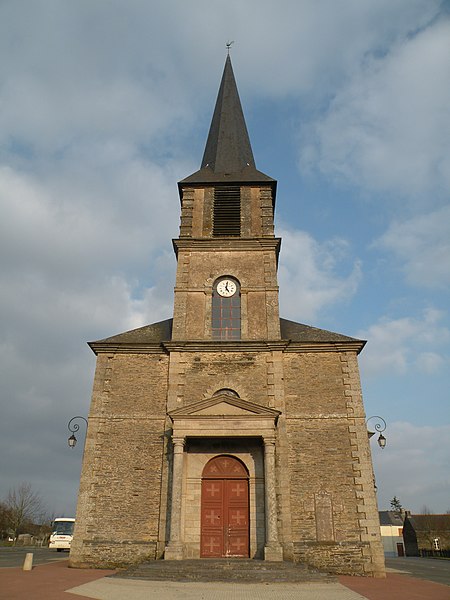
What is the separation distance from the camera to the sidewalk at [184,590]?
894 centimetres

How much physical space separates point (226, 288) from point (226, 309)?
34.3 inches

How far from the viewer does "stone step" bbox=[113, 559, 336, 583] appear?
11.3 metres

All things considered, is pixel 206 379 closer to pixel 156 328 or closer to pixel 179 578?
pixel 156 328

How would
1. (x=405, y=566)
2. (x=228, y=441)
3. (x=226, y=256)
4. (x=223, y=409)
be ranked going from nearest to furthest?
(x=223, y=409), (x=228, y=441), (x=226, y=256), (x=405, y=566)

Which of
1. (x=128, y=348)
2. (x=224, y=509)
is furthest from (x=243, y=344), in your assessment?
(x=224, y=509)

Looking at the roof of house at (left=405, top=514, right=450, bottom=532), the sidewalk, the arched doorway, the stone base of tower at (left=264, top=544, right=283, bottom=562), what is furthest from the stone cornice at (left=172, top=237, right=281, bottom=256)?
the roof of house at (left=405, top=514, right=450, bottom=532)

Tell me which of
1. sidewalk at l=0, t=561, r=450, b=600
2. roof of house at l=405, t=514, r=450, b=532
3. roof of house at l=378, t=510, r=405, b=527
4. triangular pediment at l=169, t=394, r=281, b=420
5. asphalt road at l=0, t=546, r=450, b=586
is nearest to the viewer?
sidewalk at l=0, t=561, r=450, b=600

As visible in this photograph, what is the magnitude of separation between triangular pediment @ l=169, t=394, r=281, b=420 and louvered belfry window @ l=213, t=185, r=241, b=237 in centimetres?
720

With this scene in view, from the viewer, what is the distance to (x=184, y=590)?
9.83m

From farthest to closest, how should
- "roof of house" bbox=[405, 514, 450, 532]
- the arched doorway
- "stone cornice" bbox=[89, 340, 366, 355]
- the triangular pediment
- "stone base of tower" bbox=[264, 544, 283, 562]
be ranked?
"roof of house" bbox=[405, 514, 450, 532] < "stone cornice" bbox=[89, 340, 366, 355] < the triangular pediment < the arched doorway < "stone base of tower" bbox=[264, 544, 283, 562]

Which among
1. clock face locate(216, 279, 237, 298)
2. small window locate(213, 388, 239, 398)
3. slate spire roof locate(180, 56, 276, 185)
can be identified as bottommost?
small window locate(213, 388, 239, 398)

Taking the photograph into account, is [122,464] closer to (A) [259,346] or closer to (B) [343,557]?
(A) [259,346]

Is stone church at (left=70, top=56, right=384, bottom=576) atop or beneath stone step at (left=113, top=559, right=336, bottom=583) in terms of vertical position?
atop

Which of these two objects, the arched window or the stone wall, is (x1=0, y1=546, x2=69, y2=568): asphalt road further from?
the arched window
